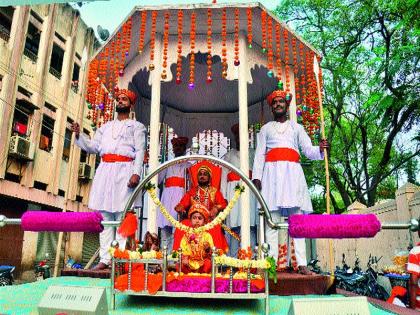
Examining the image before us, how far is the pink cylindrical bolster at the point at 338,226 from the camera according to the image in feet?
8.87

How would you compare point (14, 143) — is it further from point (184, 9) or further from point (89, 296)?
point (89, 296)

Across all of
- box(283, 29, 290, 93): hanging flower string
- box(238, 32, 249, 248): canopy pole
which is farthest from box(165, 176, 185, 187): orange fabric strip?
box(283, 29, 290, 93): hanging flower string

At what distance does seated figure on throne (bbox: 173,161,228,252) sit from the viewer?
5.38 metres

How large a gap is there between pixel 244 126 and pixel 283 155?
2.24ft

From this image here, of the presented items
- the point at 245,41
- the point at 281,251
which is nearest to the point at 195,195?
the point at 281,251

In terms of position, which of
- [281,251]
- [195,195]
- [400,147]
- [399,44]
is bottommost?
[281,251]

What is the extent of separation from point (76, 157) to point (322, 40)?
12.0 metres

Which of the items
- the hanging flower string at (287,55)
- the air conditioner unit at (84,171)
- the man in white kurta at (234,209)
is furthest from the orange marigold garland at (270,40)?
the air conditioner unit at (84,171)

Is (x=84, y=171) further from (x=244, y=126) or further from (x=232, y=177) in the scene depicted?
(x=244, y=126)

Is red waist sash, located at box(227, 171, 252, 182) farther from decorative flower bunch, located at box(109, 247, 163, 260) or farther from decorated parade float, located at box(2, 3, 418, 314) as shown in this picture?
decorative flower bunch, located at box(109, 247, 163, 260)

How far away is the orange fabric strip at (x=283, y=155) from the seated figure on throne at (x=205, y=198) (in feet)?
3.49

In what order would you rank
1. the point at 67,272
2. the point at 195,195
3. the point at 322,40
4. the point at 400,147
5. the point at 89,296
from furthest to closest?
the point at 400,147 < the point at 322,40 < the point at 195,195 < the point at 67,272 < the point at 89,296

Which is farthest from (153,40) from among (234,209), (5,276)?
(5,276)

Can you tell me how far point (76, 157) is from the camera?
17.9 meters
